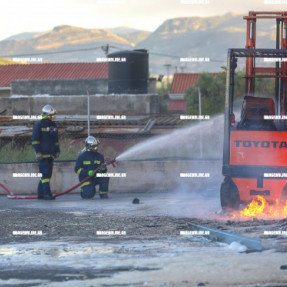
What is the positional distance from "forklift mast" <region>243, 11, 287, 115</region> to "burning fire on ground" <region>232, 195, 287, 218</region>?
242cm

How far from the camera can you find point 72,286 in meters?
5.88

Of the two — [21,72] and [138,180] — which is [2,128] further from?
[21,72]

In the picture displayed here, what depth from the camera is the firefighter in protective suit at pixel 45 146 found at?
1349cm

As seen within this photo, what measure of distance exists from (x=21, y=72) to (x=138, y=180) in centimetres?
4773

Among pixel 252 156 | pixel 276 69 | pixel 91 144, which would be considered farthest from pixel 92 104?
pixel 252 156

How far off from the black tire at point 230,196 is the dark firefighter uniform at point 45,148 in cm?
447

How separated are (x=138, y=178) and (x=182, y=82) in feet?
250

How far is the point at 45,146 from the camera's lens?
13594 millimetres

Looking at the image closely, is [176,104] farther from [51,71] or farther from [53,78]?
[53,78]

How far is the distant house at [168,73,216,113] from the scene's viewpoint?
277ft

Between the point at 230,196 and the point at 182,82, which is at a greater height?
the point at 182,82

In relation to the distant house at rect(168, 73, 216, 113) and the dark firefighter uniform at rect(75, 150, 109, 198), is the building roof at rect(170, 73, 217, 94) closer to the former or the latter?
the distant house at rect(168, 73, 216, 113)

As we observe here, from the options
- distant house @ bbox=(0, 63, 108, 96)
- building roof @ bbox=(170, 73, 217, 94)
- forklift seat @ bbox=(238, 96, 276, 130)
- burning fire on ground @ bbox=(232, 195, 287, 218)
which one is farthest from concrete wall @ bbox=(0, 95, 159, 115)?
building roof @ bbox=(170, 73, 217, 94)

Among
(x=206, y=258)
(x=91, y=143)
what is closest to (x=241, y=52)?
(x=91, y=143)
